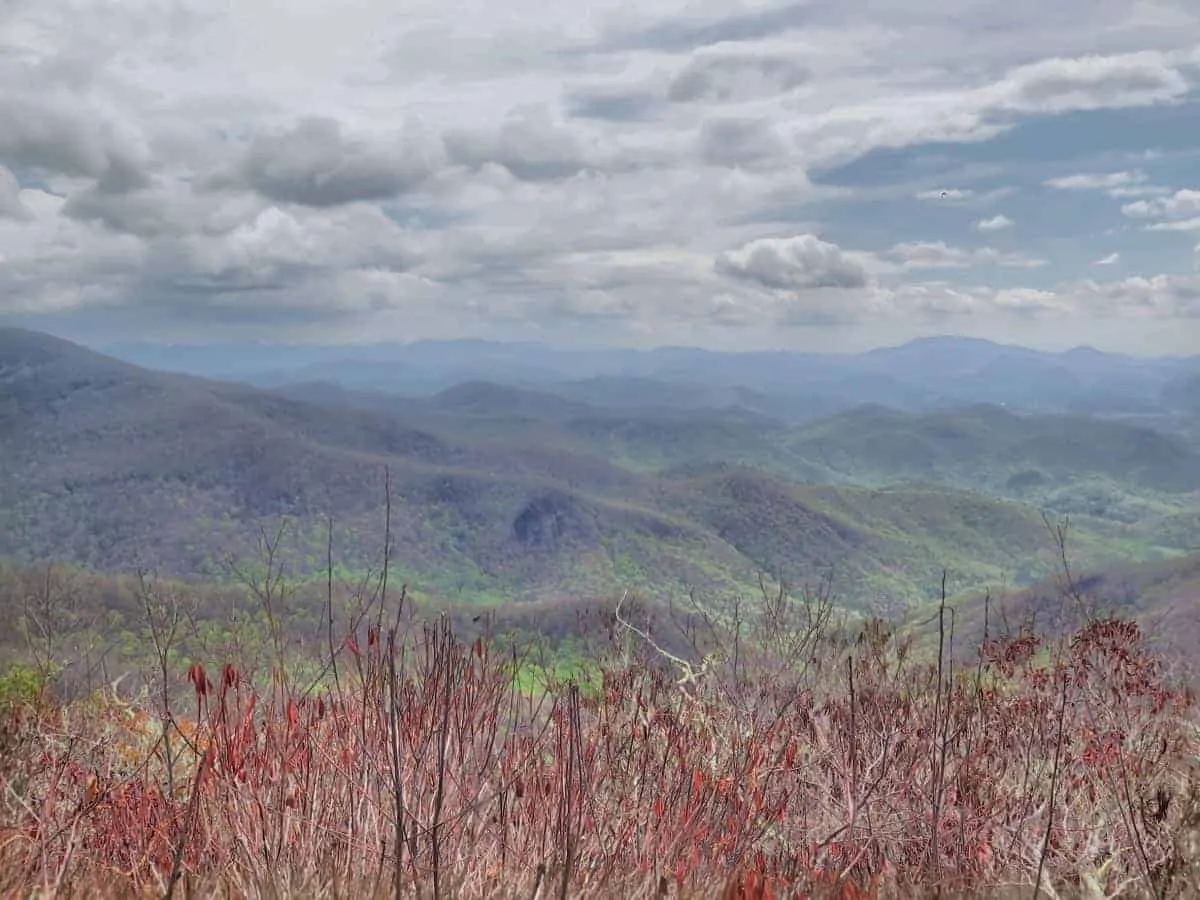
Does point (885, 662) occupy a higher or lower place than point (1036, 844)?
higher

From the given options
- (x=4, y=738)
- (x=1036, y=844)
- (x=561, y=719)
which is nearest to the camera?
(x=561, y=719)

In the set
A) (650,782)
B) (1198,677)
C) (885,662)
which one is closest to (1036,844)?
(885,662)

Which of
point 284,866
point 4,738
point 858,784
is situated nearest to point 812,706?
point 858,784

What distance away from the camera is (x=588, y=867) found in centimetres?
423

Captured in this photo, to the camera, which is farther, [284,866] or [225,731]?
[225,731]

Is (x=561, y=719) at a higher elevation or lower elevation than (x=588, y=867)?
higher

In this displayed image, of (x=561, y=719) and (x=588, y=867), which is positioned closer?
(x=588, y=867)

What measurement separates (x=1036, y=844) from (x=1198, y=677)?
10.6m

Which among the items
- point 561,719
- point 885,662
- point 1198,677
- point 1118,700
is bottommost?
point 1198,677

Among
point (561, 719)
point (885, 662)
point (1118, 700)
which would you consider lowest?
point (1118, 700)

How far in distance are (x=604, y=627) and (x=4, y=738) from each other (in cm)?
445

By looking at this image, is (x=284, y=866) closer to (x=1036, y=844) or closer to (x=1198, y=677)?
(x=1036, y=844)

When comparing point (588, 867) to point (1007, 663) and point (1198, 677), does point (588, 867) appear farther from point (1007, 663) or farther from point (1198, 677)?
point (1198, 677)

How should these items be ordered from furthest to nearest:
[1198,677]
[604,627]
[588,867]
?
[1198,677]
[604,627]
[588,867]
